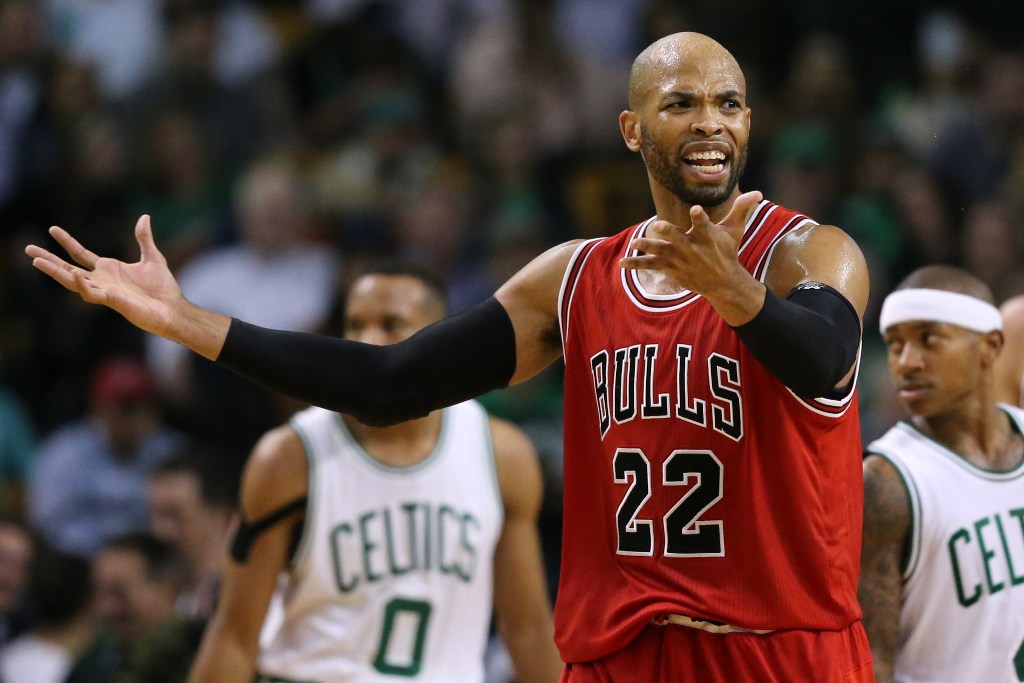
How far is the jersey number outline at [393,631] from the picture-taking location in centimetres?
561

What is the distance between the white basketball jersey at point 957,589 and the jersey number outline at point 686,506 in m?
1.27

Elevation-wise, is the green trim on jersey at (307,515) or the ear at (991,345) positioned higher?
the ear at (991,345)

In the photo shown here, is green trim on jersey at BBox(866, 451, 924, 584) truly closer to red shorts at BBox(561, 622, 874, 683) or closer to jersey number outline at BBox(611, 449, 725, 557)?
red shorts at BBox(561, 622, 874, 683)

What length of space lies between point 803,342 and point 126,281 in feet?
5.16

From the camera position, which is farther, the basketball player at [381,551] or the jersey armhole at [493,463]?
the jersey armhole at [493,463]

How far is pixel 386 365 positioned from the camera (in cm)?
412

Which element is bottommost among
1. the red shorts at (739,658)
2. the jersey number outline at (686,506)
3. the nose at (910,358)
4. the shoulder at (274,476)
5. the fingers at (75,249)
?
the red shorts at (739,658)

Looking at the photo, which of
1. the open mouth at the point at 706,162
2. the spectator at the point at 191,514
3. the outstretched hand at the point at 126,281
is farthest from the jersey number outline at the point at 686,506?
the spectator at the point at 191,514

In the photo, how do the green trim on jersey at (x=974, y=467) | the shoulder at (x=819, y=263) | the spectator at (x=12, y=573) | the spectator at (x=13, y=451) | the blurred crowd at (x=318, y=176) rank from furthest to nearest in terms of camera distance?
1. the spectator at (x=13, y=451)
2. the blurred crowd at (x=318, y=176)
3. the spectator at (x=12, y=573)
4. the green trim on jersey at (x=974, y=467)
5. the shoulder at (x=819, y=263)

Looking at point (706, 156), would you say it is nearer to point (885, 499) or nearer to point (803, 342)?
point (803, 342)

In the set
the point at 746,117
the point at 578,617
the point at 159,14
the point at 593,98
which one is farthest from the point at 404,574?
the point at 159,14

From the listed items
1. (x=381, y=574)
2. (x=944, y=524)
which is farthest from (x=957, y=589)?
(x=381, y=574)

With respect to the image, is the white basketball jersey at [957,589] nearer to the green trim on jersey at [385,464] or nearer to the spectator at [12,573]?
the green trim on jersey at [385,464]

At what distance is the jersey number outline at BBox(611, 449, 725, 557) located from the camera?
377cm
